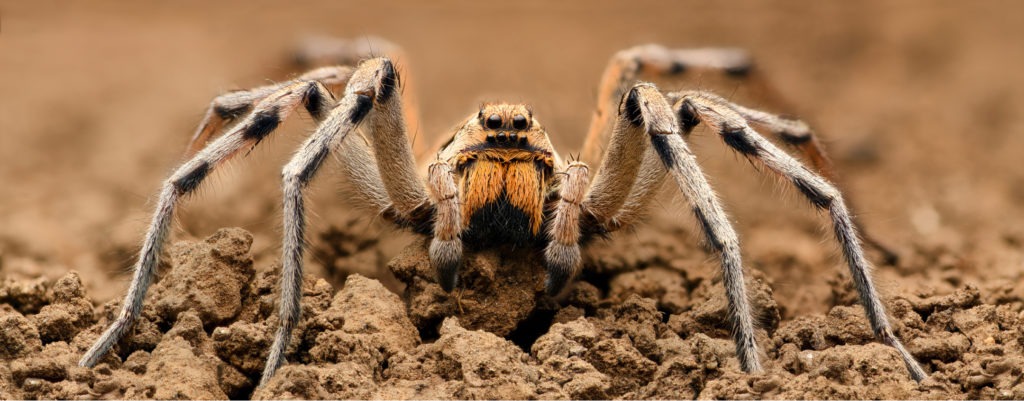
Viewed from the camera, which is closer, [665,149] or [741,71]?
[665,149]

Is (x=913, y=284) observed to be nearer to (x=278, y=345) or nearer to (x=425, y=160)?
(x=425, y=160)

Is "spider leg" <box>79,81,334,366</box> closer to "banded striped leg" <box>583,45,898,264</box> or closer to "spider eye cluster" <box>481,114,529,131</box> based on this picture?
"spider eye cluster" <box>481,114,529,131</box>

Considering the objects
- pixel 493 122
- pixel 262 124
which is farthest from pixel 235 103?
pixel 493 122

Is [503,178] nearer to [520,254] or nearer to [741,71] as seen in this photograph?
[520,254]

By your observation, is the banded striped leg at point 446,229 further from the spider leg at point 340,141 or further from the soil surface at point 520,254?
the spider leg at point 340,141

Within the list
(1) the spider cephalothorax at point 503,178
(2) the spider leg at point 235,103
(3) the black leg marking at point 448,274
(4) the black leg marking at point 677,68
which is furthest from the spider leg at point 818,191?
(4) the black leg marking at point 677,68

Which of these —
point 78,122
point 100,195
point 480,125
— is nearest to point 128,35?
point 78,122
